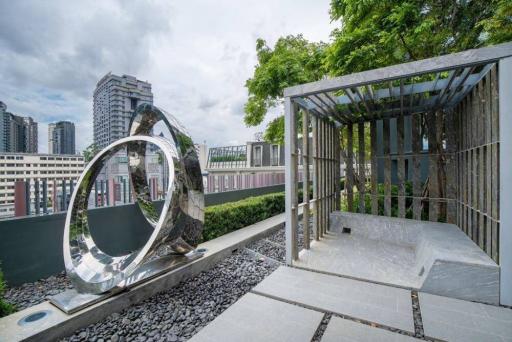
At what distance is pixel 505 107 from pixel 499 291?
209cm

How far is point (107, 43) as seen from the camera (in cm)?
670

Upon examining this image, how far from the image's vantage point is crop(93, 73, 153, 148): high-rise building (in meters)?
5.85

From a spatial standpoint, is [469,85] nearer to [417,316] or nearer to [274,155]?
[417,316]

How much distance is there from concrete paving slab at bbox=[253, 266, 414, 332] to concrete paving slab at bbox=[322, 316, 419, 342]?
132 mm

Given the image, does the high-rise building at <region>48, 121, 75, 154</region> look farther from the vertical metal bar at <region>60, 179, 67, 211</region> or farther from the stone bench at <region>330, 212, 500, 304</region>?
the stone bench at <region>330, 212, 500, 304</region>

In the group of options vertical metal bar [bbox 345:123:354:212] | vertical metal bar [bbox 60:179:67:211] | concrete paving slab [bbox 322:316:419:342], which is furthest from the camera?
vertical metal bar [bbox 345:123:354:212]

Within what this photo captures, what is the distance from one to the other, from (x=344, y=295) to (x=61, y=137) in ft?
29.0

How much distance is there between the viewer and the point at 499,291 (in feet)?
8.95

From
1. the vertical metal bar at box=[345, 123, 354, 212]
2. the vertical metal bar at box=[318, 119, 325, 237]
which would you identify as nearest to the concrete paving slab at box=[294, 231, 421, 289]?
the vertical metal bar at box=[318, 119, 325, 237]

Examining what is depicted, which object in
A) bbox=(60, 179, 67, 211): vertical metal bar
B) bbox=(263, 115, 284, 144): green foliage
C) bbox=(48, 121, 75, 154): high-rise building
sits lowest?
bbox=(60, 179, 67, 211): vertical metal bar

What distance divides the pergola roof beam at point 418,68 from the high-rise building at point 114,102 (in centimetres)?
444

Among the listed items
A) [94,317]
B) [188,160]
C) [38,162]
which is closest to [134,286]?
[94,317]

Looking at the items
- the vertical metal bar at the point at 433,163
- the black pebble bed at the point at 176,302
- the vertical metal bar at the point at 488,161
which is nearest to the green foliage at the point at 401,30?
the vertical metal bar at the point at 433,163

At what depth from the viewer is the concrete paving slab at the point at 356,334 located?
2213 millimetres
